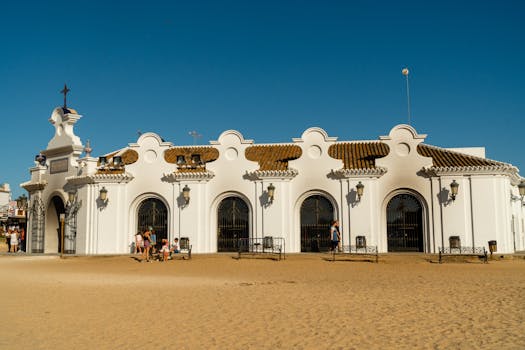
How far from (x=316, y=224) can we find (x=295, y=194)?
176 centimetres

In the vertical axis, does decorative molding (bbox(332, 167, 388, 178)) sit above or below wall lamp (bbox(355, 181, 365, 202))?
above

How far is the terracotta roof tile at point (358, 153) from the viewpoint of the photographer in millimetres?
24578

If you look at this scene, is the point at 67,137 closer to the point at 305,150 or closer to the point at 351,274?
the point at 305,150

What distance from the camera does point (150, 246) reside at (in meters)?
23.2

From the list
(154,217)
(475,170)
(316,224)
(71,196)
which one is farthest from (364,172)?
(71,196)

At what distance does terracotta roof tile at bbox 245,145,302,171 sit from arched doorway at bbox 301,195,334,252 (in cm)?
225

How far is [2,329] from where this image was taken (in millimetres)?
8914

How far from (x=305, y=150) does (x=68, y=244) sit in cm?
1365

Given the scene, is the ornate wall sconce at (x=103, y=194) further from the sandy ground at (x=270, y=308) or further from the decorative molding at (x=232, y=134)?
the sandy ground at (x=270, y=308)

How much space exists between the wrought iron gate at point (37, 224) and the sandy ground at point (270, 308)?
A: 37.1ft

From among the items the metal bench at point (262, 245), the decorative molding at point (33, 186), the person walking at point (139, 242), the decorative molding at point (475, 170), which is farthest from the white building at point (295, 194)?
the decorative molding at point (33, 186)

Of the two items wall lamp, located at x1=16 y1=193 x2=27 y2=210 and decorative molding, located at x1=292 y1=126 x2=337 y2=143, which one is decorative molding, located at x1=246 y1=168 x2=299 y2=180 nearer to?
decorative molding, located at x1=292 y1=126 x2=337 y2=143

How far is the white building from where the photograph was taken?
2327 centimetres

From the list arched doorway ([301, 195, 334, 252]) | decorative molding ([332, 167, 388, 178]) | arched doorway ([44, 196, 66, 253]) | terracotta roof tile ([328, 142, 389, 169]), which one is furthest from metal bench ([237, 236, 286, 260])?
arched doorway ([44, 196, 66, 253])
